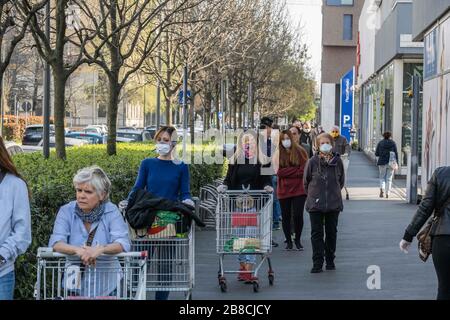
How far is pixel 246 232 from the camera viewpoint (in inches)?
494

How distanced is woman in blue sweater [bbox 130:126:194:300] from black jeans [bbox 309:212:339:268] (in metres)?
3.34

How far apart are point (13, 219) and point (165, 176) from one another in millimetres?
3834

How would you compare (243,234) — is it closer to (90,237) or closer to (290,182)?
(290,182)

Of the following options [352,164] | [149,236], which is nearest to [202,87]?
[352,164]

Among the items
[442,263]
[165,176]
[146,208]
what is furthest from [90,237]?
[165,176]

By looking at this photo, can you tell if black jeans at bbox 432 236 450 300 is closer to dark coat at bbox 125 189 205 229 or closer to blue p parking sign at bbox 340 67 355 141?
dark coat at bbox 125 189 205 229

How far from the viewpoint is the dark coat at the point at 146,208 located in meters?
9.79

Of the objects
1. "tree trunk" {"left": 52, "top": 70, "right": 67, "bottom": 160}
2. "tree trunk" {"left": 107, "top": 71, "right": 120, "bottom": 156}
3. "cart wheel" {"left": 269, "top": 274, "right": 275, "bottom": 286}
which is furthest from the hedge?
"tree trunk" {"left": 107, "top": 71, "right": 120, "bottom": 156}

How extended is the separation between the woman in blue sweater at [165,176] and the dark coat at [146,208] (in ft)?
2.42

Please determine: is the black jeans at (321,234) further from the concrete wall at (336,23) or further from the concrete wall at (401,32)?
the concrete wall at (336,23)

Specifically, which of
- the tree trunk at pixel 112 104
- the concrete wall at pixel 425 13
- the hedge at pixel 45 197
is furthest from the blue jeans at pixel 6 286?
the tree trunk at pixel 112 104

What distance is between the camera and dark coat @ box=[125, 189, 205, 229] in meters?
9.79

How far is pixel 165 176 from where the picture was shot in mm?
10719
